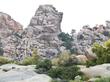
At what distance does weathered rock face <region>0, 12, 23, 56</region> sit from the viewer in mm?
65500

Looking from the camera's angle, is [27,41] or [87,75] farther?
[27,41]

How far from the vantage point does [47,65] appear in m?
22.1

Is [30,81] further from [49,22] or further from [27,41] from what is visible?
[49,22]

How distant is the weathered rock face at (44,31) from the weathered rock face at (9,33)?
2037 millimetres

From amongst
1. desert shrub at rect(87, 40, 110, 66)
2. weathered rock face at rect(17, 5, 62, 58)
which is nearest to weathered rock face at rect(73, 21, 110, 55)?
weathered rock face at rect(17, 5, 62, 58)

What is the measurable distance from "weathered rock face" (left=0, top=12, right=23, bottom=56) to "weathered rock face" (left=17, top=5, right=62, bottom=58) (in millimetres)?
2037

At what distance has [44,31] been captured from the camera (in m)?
68.6

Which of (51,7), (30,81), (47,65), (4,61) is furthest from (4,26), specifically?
(30,81)

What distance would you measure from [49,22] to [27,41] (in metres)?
7.80

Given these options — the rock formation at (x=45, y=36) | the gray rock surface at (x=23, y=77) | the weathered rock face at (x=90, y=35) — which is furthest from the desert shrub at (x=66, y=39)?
the gray rock surface at (x=23, y=77)

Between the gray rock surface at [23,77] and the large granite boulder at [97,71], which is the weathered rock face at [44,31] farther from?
the large granite boulder at [97,71]

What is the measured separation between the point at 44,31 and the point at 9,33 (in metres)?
10.4

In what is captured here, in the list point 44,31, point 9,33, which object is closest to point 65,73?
point 44,31

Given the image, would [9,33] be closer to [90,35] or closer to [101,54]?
[90,35]
